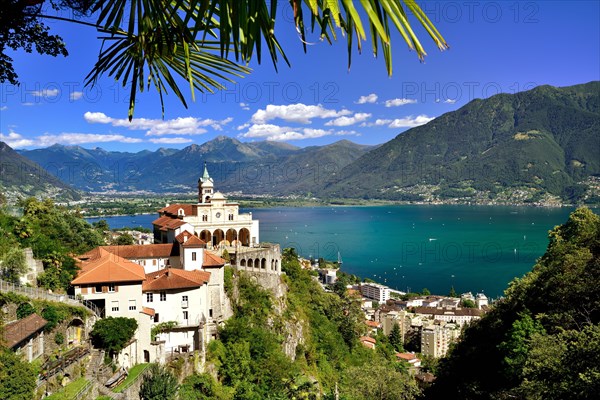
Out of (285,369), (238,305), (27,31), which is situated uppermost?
(27,31)

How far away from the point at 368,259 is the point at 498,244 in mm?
28786

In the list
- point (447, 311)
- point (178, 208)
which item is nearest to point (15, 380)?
point (178, 208)

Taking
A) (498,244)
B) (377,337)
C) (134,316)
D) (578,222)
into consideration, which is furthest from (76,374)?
(498,244)

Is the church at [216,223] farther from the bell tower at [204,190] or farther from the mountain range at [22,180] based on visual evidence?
the mountain range at [22,180]

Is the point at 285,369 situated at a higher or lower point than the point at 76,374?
lower

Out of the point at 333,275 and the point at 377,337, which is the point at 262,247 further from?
the point at 333,275

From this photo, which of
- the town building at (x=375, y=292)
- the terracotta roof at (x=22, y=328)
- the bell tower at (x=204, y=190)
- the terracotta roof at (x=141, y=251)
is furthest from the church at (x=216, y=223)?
the town building at (x=375, y=292)

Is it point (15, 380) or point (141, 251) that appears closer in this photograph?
point (15, 380)

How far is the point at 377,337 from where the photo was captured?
179ft

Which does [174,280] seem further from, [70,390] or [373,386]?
[373,386]

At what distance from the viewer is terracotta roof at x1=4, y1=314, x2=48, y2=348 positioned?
1273 cm

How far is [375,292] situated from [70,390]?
6308cm

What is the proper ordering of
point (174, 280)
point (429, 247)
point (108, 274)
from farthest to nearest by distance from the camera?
1. point (429, 247)
2. point (174, 280)
3. point (108, 274)

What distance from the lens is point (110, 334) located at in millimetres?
16281
